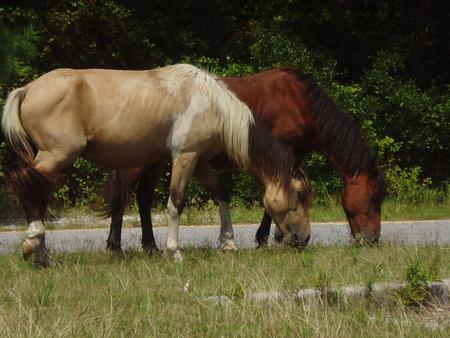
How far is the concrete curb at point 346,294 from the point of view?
19.4 ft

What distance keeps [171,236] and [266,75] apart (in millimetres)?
2430

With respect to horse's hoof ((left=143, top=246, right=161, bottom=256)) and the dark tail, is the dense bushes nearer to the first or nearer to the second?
horse's hoof ((left=143, top=246, right=161, bottom=256))

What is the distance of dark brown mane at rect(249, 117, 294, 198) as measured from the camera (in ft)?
28.9

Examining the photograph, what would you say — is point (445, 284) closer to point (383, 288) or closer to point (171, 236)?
point (383, 288)

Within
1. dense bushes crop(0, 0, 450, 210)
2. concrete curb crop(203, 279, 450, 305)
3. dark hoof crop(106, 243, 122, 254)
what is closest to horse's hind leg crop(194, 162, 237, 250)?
dark hoof crop(106, 243, 122, 254)

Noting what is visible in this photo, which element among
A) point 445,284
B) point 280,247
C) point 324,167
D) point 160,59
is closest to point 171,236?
point 280,247

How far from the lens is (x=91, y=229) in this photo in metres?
12.6

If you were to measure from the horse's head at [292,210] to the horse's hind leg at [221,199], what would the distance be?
0.51 metres

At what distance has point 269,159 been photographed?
8.80 metres

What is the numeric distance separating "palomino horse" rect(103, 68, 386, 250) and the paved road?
401 mm

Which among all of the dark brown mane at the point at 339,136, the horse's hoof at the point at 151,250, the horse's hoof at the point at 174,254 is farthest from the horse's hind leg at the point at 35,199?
the dark brown mane at the point at 339,136

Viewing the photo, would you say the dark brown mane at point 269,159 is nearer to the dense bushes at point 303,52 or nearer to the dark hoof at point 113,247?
the dark hoof at point 113,247

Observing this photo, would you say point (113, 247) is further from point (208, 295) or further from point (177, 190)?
point (208, 295)

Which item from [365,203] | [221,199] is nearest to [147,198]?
[221,199]
